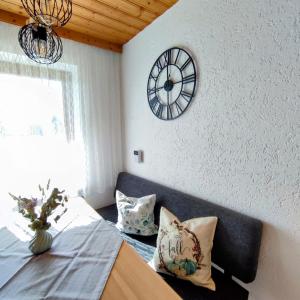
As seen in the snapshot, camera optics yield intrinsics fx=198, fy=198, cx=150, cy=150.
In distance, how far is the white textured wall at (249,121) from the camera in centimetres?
103

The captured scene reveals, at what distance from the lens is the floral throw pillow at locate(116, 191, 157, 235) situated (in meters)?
1.63

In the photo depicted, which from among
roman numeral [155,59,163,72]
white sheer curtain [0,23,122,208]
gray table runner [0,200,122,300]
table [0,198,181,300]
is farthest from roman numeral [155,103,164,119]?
table [0,198,181,300]

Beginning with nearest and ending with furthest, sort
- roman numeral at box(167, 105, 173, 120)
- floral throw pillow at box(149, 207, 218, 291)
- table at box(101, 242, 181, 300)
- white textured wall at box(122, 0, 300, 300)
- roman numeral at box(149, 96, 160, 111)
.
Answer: table at box(101, 242, 181, 300), white textured wall at box(122, 0, 300, 300), floral throw pillow at box(149, 207, 218, 291), roman numeral at box(167, 105, 173, 120), roman numeral at box(149, 96, 160, 111)

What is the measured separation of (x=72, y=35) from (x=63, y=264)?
1.99 metres

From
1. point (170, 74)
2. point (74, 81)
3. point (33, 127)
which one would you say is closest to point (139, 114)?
point (170, 74)

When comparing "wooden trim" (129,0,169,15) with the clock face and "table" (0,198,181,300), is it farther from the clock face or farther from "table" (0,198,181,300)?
"table" (0,198,181,300)

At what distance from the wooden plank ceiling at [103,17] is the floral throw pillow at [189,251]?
67.0 inches

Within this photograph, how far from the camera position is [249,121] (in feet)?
3.88

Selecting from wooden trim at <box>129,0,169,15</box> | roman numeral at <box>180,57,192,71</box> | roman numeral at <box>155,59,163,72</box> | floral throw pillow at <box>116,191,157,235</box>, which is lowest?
floral throw pillow at <box>116,191,157,235</box>

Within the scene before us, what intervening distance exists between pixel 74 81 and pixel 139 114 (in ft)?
2.47

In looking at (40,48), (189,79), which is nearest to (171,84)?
(189,79)

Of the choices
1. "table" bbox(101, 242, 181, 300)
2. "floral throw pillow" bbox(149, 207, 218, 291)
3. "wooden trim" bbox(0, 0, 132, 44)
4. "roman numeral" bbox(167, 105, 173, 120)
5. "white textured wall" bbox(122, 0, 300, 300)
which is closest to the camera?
"table" bbox(101, 242, 181, 300)

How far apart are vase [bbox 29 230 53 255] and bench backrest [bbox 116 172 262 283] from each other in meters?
0.89

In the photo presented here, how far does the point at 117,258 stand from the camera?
103cm
